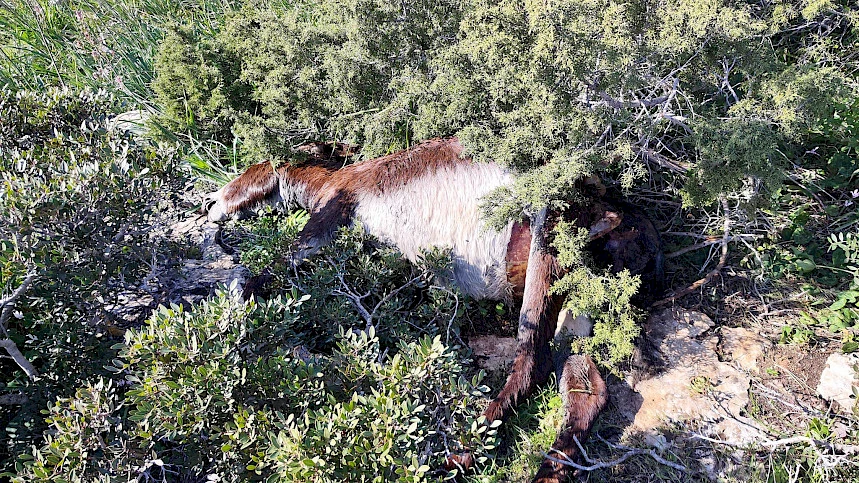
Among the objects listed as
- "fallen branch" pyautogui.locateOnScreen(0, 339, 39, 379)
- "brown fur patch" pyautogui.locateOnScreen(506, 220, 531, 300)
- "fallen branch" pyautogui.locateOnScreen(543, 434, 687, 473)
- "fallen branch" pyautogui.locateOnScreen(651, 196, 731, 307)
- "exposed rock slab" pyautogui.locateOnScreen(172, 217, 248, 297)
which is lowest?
"fallen branch" pyautogui.locateOnScreen(543, 434, 687, 473)

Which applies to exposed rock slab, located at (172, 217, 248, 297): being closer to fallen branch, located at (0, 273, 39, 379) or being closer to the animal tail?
the animal tail

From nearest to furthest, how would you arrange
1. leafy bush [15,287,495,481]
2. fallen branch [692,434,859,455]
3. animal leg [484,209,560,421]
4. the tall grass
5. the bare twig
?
leafy bush [15,287,495,481]
the bare twig
fallen branch [692,434,859,455]
animal leg [484,209,560,421]
the tall grass

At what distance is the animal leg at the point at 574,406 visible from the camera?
2236mm

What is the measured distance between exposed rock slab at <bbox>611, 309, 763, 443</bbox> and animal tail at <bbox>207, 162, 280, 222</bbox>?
230 cm

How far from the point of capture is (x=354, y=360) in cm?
208

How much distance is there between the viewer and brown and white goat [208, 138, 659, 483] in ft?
8.28

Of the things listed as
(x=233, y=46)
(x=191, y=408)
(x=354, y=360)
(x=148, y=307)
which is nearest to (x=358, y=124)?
(x=233, y=46)

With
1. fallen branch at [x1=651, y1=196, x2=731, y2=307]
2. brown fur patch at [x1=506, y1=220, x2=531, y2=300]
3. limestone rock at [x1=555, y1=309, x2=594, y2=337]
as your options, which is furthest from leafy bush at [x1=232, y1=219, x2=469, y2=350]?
fallen branch at [x1=651, y1=196, x2=731, y2=307]

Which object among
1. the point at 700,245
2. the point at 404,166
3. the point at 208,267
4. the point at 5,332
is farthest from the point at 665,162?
the point at 5,332

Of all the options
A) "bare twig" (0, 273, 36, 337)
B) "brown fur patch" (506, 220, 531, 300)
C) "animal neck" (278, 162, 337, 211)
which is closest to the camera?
"bare twig" (0, 273, 36, 337)

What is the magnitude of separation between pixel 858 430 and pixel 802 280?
0.97 meters

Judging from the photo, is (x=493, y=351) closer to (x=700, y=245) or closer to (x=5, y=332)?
(x=700, y=245)

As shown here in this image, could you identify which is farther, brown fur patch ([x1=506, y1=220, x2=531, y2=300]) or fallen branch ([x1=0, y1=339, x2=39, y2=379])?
brown fur patch ([x1=506, y1=220, x2=531, y2=300])

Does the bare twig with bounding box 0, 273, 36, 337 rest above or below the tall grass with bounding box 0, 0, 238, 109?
below
